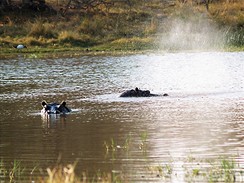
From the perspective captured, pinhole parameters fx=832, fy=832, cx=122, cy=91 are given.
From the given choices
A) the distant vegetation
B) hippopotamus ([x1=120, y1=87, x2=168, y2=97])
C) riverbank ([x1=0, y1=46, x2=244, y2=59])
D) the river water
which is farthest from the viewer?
the distant vegetation

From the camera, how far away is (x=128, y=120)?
650 inches

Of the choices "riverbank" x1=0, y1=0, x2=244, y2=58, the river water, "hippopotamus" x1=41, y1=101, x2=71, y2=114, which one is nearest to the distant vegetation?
"riverbank" x1=0, y1=0, x2=244, y2=58

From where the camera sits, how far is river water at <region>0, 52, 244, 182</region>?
38.6 feet

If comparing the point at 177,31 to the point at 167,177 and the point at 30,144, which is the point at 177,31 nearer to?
the point at 30,144

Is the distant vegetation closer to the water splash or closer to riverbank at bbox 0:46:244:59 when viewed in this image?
the water splash

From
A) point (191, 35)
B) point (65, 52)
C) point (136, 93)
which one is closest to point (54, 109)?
point (136, 93)

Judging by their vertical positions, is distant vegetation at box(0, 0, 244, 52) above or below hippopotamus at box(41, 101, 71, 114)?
above

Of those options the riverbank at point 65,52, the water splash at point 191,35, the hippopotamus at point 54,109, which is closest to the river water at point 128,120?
the hippopotamus at point 54,109

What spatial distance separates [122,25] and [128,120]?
24.6 metres

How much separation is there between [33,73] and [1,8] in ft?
53.7

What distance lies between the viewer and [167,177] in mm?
10594

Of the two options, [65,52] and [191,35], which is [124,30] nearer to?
[191,35]

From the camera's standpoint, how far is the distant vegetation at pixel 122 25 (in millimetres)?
38250

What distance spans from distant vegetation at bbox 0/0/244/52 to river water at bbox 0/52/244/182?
7.69 meters
